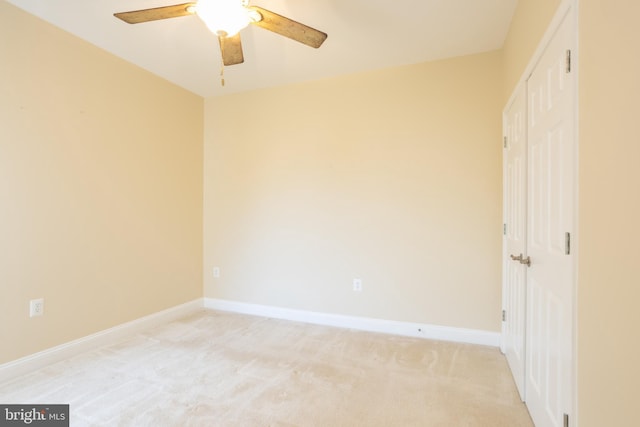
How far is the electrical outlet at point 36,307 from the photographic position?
7.17 feet

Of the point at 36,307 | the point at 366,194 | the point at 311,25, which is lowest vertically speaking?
the point at 36,307

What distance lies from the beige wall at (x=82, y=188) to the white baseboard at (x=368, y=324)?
0.62 metres

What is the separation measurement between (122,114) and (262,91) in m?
1.42

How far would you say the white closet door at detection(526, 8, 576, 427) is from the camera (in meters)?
1.13

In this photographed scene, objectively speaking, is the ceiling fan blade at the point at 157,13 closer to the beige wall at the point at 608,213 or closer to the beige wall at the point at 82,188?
the beige wall at the point at 82,188

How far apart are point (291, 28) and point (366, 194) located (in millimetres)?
1662

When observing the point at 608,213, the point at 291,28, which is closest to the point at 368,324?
the point at 608,213

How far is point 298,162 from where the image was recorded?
3.27 metres

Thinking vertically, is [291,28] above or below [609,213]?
above

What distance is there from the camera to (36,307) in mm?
2211

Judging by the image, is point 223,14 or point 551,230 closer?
point 551,230

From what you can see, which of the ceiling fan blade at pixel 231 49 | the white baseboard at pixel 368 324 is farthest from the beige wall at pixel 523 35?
the white baseboard at pixel 368 324

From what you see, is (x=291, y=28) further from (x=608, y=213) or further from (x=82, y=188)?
(x=82, y=188)

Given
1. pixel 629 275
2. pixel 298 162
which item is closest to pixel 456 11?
pixel 298 162
